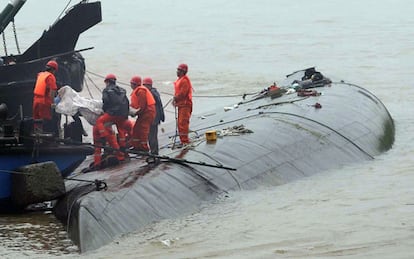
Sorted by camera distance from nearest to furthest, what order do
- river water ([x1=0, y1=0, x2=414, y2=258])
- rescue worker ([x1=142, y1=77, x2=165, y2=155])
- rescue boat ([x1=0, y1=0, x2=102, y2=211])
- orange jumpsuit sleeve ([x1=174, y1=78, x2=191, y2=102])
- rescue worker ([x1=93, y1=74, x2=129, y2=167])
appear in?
river water ([x1=0, y1=0, x2=414, y2=258]), rescue boat ([x1=0, y1=0, x2=102, y2=211]), rescue worker ([x1=93, y1=74, x2=129, y2=167]), rescue worker ([x1=142, y1=77, x2=165, y2=155]), orange jumpsuit sleeve ([x1=174, y1=78, x2=191, y2=102])

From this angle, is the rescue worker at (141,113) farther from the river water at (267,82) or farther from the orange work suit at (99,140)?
the river water at (267,82)

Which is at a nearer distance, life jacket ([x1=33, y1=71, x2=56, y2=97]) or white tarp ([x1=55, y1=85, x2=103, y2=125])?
life jacket ([x1=33, y1=71, x2=56, y2=97])

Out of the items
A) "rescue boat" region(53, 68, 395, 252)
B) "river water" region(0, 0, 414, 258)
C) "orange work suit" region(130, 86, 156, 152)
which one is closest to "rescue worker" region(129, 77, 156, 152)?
"orange work suit" region(130, 86, 156, 152)

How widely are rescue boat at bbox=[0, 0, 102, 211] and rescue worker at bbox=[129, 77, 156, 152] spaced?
3.86 feet

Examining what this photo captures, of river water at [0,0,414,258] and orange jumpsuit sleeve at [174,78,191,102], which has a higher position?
orange jumpsuit sleeve at [174,78,191,102]

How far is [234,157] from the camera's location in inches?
794

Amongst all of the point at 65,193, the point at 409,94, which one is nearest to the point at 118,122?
the point at 65,193

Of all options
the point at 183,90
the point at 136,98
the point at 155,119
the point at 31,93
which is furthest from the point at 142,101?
the point at 31,93

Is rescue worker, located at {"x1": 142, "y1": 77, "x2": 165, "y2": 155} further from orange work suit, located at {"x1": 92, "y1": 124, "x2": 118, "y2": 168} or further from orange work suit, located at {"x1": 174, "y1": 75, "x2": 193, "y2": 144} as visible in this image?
orange work suit, located at {"x1": 92, "y1": 124, "x2": 118, "y2": 168}

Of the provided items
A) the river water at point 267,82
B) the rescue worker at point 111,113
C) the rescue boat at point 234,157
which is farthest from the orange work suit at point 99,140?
the river water at point 267,82

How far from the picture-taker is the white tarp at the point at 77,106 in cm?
1916

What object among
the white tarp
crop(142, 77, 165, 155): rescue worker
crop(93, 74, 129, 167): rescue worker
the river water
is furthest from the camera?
crop(142, 77, 165, 155): rescue worker

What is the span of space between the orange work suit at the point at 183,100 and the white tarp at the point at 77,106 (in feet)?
7.02

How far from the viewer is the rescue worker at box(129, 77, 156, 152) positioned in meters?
19.4
